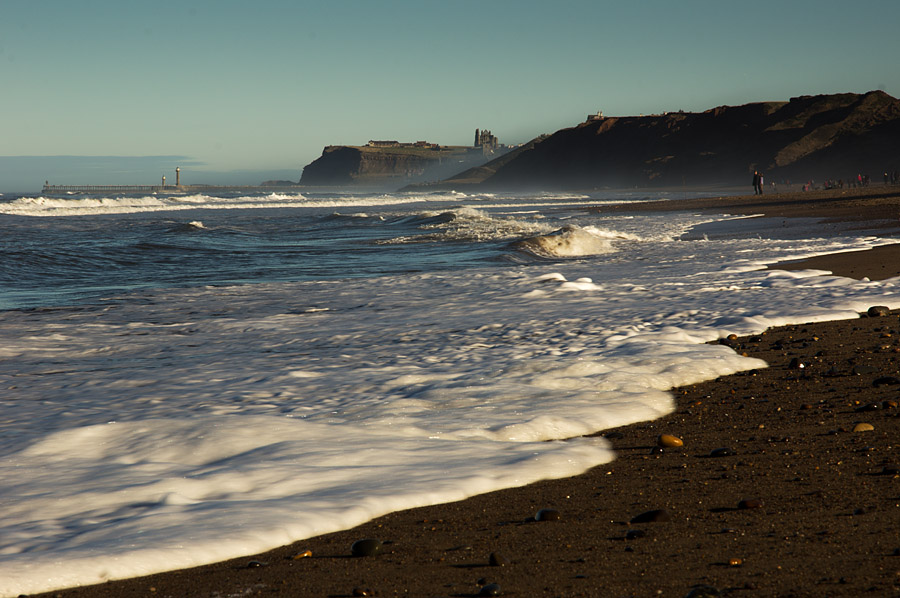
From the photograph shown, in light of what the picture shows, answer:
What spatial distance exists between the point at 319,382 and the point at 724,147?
127 m

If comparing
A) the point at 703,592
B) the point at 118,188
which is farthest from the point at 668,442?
the point at 118,188

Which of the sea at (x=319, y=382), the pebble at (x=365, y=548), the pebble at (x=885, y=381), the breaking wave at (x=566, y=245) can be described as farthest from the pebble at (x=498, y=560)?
the breaking wave at (x=566, y=245)

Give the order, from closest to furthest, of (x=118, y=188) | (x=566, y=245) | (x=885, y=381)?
1. (x=885, y=381)
2. (x=566, y=245)
3. (x=118, y=188)

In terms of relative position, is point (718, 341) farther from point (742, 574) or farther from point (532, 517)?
point (742, 574)

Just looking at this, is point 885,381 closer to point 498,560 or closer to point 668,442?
point 668,442

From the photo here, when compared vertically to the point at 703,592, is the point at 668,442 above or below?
below

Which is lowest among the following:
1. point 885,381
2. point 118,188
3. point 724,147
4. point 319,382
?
point 319,382

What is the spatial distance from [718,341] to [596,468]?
349 centimetres

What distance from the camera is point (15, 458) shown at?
168 inches

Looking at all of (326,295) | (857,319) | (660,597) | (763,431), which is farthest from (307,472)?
(326,295)

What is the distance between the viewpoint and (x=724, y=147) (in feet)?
400

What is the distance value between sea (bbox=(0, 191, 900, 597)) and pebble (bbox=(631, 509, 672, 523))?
767 millimetres

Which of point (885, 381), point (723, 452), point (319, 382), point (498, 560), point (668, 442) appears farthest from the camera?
point (319, 382)

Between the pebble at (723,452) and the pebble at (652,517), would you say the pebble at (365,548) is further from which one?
the pebble at (723,452)
